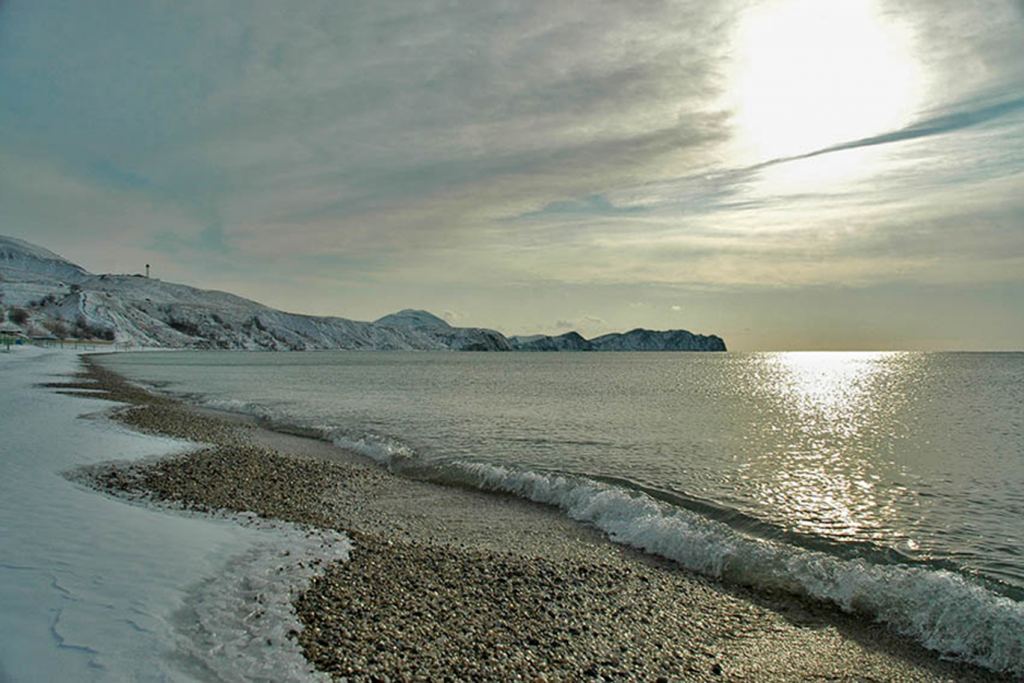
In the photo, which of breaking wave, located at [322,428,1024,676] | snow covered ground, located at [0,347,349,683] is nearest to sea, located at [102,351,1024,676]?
breaking wave, located at [322,428,1024,676]

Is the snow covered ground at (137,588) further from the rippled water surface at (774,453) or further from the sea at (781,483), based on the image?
the rippled water surface at (774,453)

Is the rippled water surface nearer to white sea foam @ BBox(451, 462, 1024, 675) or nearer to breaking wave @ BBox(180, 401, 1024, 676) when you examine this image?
breaking wave @ BBox(180, 401, 1024, 676)

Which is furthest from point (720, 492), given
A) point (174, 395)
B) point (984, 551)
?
point (174, 395)

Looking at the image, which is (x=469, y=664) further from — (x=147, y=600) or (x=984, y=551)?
(x=984, y=551)

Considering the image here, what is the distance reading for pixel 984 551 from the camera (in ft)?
46.5

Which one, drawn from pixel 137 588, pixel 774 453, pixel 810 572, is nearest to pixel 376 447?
pixel 137 588

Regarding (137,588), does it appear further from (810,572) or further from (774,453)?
(774,453)

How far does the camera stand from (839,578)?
39.4 feet

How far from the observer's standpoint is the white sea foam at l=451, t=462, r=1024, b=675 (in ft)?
32.7

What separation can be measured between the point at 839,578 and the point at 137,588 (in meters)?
12.8

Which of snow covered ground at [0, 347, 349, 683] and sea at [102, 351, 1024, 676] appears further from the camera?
sea at [102, 351, 1024, 676]

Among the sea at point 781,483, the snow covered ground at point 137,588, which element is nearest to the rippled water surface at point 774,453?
the sea at point 781,483

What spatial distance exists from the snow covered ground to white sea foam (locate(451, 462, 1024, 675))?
7781 millimetres

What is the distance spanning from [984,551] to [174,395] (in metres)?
54.3
